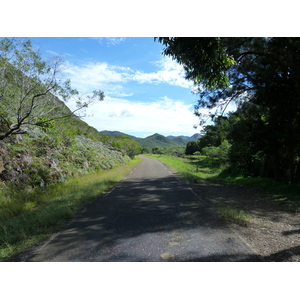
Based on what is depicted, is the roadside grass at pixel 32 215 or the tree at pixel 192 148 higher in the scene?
the tree at pixel 192 148

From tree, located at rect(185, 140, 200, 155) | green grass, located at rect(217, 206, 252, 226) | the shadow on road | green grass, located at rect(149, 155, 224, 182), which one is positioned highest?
tree, located at rect(185, 140, 200, 155)

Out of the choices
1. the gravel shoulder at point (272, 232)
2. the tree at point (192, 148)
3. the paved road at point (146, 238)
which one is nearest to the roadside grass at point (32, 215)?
the paved road at point (146, 238)

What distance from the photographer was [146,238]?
4.09 meters

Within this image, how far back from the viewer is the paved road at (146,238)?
338 centimetres

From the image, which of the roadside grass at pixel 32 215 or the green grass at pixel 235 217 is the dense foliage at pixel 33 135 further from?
the green grass at pixel 235 217

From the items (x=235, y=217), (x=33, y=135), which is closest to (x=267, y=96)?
(x=235, y=217)

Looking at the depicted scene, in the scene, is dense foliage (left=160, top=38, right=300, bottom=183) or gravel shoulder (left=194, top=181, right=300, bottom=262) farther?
dense foliage (left=160, top=38, right=300, bottom=183)

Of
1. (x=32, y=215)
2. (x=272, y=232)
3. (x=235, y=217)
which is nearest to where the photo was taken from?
(x=272, y=232)

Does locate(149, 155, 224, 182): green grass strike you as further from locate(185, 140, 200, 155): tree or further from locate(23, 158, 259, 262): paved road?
locate(185, 140, 200, 155): tree

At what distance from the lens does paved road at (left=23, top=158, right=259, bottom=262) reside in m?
3.38

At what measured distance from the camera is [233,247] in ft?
11.9

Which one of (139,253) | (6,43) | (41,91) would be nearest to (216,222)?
(139,253)

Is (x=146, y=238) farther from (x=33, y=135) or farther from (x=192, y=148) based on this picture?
(x=192, y=148)

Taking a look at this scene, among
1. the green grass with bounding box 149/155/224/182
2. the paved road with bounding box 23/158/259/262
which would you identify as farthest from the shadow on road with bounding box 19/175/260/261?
the green grass with bounding box 149/155/224/182
